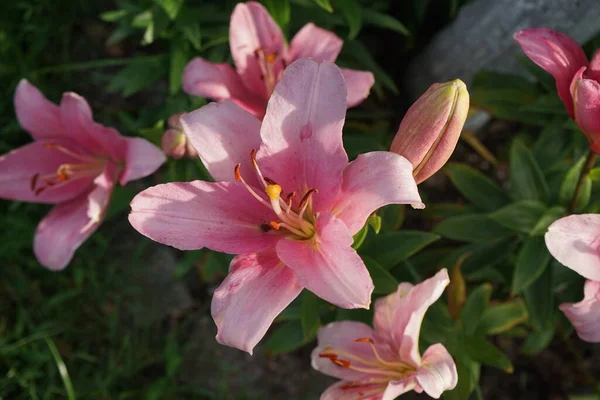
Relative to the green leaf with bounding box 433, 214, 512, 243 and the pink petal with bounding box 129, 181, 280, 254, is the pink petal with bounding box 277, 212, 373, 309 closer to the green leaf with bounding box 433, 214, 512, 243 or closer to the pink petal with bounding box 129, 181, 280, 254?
the pink petal with bounding box 129, 181, 280, 254

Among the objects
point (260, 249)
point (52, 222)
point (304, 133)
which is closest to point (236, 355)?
point (52, 222)

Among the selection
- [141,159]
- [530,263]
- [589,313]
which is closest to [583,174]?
[530,263]

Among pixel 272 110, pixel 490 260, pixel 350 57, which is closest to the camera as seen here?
pixel 272 110

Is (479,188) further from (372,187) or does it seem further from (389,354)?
(372,187)

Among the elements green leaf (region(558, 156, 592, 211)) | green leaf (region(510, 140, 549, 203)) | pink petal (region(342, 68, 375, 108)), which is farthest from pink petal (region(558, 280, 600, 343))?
pink petal (region(342, 68, 375, 108))

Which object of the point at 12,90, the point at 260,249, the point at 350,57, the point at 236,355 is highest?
the point at 260,249

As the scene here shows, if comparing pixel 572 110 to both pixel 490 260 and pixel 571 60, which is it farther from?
pixel 490 260

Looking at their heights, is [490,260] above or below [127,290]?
above
